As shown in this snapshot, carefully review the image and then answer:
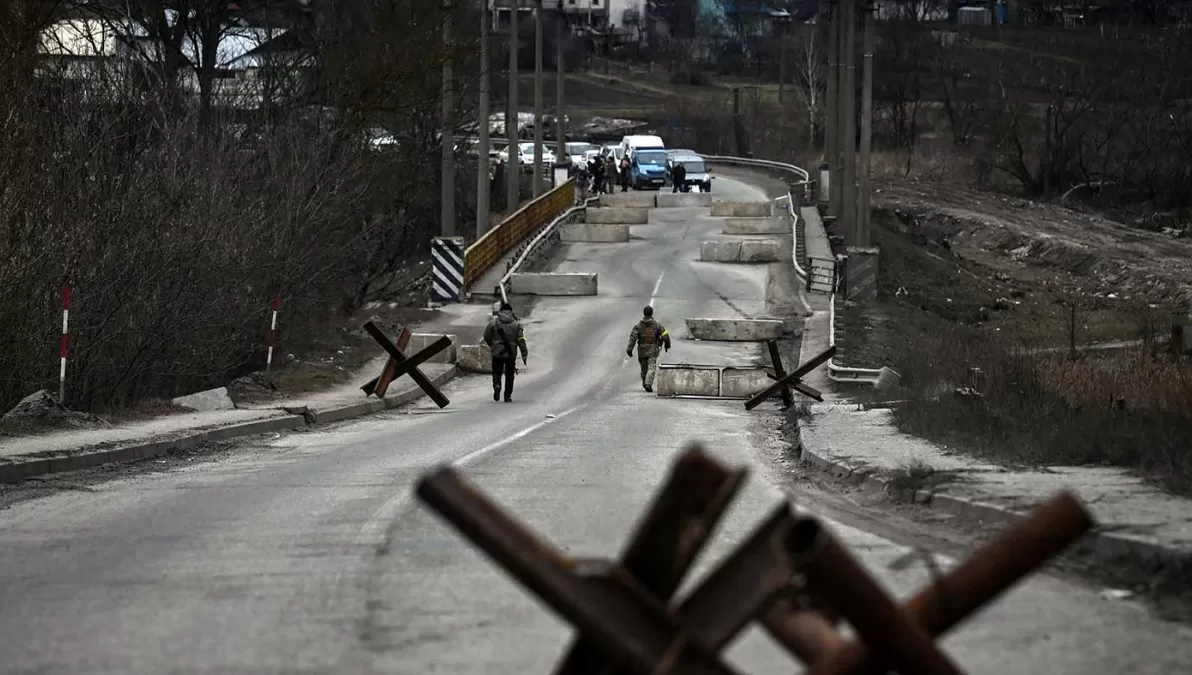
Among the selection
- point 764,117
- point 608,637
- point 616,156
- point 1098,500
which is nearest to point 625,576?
point 608,637

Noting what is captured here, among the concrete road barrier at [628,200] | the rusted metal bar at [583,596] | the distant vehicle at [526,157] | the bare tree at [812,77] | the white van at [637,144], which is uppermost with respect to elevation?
the bare tree at [812,77]

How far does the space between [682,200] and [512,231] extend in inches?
886

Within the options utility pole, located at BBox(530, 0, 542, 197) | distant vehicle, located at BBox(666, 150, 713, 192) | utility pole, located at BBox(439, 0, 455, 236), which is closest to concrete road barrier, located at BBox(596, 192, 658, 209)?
utility pole, located at BBox(530, 0, 542, 197)

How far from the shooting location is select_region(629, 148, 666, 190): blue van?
83812 mm

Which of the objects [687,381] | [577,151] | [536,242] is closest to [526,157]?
[577,151]

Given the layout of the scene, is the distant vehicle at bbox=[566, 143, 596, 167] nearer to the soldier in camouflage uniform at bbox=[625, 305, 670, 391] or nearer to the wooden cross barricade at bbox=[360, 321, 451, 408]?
the soldier in camouflage uniform at bbox=[625, 305, 670, 391]

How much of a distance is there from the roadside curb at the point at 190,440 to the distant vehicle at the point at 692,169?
55900 mm

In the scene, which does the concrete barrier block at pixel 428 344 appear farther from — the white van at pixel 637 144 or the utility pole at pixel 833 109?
the white van at pixel 637 144

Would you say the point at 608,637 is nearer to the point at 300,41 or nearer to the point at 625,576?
the point at 625,576

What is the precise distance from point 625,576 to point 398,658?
2821mm

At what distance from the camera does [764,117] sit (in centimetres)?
12219

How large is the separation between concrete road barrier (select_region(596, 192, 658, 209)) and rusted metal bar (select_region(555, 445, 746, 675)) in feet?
215

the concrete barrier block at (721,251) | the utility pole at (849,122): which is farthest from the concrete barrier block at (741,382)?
the concrete barrier block at (721,251)

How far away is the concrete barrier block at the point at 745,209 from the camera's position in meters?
68.1
